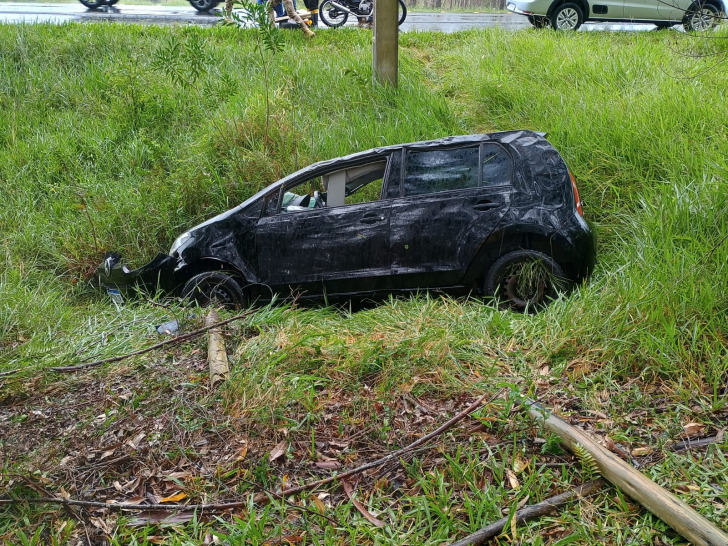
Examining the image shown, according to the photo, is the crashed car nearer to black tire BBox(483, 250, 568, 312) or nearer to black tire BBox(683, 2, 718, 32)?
black tire BBox(483, 250, 568, 312)

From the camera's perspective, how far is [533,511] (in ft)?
10.6

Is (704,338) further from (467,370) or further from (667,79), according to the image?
(667,79)

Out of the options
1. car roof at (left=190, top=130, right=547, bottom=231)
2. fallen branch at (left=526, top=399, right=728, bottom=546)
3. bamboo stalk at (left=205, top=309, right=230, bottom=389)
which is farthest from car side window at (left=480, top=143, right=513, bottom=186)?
bamboo stalk at (left=205, top=309, right=230, bottom=389)

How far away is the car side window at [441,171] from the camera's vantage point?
576cm

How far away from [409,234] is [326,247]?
0.77m

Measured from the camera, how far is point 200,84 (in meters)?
10.9

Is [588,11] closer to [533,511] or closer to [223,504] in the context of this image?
[533,511]

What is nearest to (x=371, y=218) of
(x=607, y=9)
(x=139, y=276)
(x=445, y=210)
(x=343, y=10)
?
(x=445, y=210)

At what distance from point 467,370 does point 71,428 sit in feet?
8.41

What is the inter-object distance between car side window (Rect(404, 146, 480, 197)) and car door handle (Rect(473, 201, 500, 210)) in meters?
0.18

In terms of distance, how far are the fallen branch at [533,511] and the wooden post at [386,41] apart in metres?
7.50

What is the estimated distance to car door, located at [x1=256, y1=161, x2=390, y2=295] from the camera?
5.88 meters

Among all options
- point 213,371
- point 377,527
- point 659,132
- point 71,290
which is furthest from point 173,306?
point 659,132

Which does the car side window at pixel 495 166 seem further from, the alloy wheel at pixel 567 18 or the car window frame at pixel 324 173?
the alloy wheel at pixel 567 18
